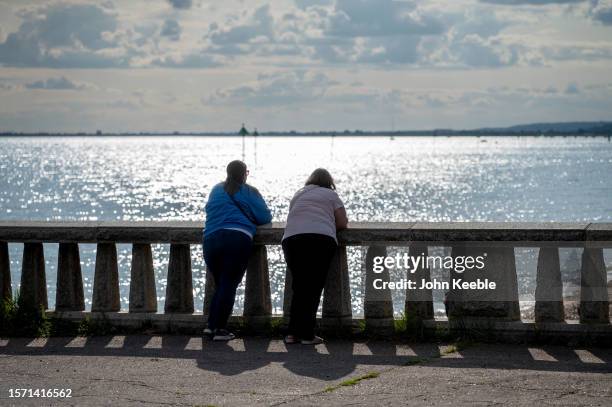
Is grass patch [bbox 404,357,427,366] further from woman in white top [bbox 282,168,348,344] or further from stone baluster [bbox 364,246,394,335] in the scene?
woman in white top [bbox 282,168,348,344]

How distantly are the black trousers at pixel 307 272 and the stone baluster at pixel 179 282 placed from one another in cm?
112

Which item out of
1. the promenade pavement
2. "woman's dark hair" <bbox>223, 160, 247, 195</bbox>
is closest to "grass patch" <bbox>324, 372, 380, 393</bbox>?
the promenade pavement

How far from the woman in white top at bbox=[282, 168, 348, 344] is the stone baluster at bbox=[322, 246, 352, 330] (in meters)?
0.26

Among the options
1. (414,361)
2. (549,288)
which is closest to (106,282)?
(414,361)

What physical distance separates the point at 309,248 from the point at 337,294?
63 centimetres

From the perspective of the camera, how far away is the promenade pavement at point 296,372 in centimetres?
675

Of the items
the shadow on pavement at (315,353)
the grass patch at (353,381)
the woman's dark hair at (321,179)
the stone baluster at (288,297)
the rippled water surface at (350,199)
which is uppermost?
the woman's dark hair at (321,179)

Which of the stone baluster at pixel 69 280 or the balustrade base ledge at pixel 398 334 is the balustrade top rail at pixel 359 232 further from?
the balustrade base ledge at pixel 398 334

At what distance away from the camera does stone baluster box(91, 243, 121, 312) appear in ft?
30.8

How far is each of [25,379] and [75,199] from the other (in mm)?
72453

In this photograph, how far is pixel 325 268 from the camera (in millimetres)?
8773

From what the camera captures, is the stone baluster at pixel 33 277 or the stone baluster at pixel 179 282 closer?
the stone baluster at pixel 179 282

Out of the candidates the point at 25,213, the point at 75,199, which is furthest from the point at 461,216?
the point at 75,199

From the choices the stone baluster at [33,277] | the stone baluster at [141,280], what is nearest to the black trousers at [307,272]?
the stone baluster at [141,280]
